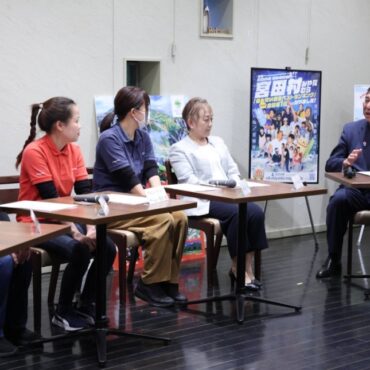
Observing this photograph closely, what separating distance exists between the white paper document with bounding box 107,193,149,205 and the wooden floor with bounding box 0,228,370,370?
71cm

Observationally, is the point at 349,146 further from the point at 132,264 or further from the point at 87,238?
the point at 87,238

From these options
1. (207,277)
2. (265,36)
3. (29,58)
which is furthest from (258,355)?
(265,36)

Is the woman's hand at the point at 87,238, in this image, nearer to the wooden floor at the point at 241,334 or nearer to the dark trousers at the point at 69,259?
the dark trousers at the point at 69,259

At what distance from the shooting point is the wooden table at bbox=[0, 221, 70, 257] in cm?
266

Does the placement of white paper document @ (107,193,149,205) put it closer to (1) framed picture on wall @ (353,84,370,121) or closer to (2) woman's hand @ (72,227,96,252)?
(2) woman's hand @ (72,227,96,252)

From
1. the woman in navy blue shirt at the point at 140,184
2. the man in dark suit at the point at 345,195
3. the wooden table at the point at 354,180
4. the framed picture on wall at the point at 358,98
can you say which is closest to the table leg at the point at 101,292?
the woman in navy blue shirt at the point at 140,184

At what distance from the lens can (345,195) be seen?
5.04 meters

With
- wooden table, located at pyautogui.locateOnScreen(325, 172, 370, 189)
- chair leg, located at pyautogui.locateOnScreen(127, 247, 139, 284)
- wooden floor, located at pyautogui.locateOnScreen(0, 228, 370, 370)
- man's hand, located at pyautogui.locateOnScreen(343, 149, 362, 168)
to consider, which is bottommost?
wooden floor, located at pyautogui.locateOnScreen(0, 228, 370, 370)

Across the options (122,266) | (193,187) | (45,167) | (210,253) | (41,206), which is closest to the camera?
(41,206)

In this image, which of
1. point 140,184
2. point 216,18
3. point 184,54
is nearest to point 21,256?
point 140,184

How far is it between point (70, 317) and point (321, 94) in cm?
356

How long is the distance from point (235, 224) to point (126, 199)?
1.11m

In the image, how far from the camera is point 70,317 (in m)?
3.81

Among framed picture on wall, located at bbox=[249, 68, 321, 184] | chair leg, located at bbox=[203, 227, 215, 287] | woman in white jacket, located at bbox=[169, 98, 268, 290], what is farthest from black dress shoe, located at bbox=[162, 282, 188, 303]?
framed picture on wall, located at bbox=[249, 68, 321, 184]
